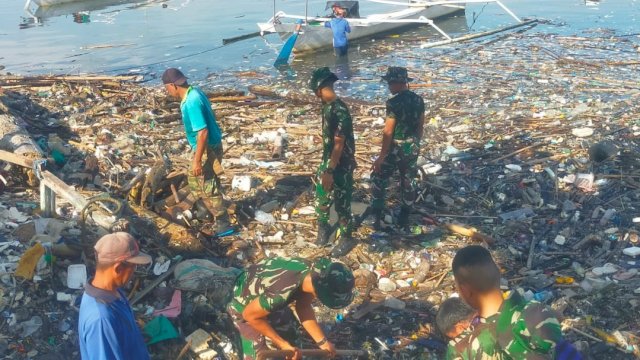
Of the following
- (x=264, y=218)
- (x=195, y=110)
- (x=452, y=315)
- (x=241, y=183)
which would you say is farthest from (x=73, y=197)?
(x=452, y=315)

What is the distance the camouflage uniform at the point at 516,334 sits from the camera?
2590 mm

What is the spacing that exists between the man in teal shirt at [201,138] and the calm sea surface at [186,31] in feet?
36.2

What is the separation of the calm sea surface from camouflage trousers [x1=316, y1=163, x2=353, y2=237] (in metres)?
11.8

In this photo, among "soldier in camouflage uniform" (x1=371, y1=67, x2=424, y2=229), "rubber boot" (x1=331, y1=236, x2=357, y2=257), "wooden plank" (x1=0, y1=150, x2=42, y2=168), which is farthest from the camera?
"wooden plank" (x1=0, y1=150, x2=42, y2=168)

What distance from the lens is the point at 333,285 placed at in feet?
12.4

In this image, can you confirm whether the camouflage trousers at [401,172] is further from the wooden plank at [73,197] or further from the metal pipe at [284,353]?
the wooden plank at [73,197]

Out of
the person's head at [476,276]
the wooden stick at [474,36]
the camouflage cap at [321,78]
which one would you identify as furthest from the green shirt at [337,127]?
the wooden stick at [474,36]

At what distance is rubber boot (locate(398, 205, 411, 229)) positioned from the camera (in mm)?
6965

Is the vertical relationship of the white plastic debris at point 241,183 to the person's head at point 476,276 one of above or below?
below

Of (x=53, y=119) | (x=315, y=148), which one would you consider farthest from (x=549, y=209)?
(x=53, y=119)

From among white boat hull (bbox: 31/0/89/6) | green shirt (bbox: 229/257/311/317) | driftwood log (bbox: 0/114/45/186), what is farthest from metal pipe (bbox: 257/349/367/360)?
white boat hull (bbox: 31/0/89/6)

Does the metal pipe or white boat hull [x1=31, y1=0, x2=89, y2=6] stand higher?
white boat hull [x1=31, y1=0, x2=89, y2=6]

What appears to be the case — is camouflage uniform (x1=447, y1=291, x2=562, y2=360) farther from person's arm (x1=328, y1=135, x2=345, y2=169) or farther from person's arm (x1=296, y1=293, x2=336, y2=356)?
person's arm (x1=328, y1=135, x2=345, y2=169)

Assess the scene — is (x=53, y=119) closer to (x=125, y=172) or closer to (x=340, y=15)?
(x=125, y=172)
